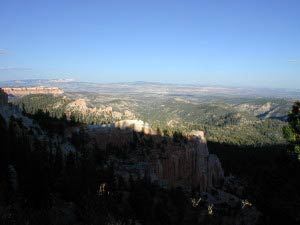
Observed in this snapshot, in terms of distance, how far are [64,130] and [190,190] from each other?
21839mm

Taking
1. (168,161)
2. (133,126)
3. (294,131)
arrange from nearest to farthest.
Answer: (294,131) → (168,161) → (133,126)

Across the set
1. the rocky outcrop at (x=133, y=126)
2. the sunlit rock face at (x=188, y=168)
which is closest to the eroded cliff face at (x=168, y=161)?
the sunlit rock face at (x=188, y=168)

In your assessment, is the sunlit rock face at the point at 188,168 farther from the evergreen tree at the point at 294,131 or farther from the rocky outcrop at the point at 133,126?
the evergreen tree at the point at 294,131

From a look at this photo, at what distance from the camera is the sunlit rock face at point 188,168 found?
161 ft

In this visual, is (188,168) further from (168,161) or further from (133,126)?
(133,126)

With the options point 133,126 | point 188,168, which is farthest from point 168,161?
point 133,126

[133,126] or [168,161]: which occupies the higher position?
[133,126]

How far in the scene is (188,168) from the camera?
54594 mm

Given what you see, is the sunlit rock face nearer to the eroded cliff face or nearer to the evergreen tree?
the eroded cliff face

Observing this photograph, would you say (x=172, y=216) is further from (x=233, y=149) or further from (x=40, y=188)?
(x=233, y=149)

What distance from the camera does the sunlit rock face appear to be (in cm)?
4905

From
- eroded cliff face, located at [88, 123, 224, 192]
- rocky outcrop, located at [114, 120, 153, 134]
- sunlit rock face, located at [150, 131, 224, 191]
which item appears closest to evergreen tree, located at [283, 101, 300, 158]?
eroded cliff face, located at [88, 123, 224, 192]

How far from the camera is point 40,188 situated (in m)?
15.0

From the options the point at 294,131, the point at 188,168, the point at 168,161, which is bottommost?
the point at 188,168
